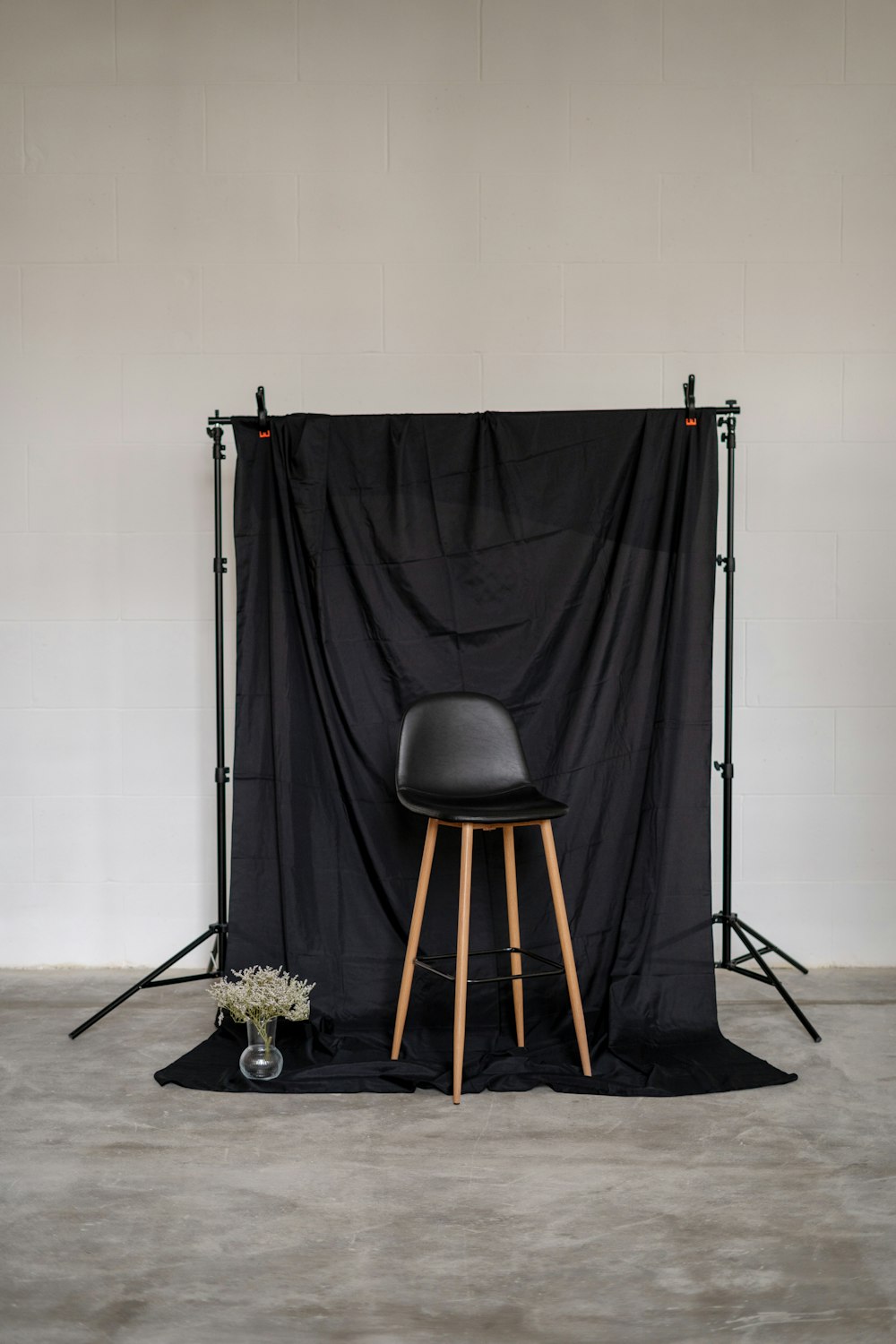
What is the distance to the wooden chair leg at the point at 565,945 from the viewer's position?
8.86ft

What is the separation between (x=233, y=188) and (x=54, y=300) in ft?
2.31

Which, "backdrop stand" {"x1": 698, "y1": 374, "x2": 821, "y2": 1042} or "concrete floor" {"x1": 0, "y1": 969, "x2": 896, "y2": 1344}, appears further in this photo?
"backdrop stand" {"x1": 698, "y1": 374, "x2": 821, "y2": 1042}

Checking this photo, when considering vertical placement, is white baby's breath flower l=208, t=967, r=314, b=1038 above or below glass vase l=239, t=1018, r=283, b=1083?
above

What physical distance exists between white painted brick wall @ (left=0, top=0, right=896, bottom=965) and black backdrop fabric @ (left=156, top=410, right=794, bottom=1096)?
550 mm

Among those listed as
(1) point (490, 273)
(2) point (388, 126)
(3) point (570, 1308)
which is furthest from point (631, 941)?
(2) point (388, 126)

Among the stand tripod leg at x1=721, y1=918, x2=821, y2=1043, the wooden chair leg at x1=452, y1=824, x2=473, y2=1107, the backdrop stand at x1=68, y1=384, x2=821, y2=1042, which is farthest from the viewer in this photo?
the backdrop stand at x1=68, y1=384, x2=821, y2=1042

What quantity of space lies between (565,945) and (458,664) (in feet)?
2.89

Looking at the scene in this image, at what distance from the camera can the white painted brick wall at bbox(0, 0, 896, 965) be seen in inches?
141

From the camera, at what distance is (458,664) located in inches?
125

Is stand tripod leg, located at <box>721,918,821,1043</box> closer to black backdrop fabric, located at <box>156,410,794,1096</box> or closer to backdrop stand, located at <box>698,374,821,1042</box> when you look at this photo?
backdrop stand, located at <box>698,374,821,1042</box>

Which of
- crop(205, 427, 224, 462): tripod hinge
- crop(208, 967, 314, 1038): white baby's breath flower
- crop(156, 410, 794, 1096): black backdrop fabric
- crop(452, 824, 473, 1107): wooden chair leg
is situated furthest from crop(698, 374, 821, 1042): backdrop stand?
crop(205, 427, 224, 462): tripod hinge

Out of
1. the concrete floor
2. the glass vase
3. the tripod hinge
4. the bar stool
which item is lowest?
the concrete floor

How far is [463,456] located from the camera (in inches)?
124

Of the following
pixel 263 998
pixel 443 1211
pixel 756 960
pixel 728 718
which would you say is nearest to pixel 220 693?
pixel 263 998
